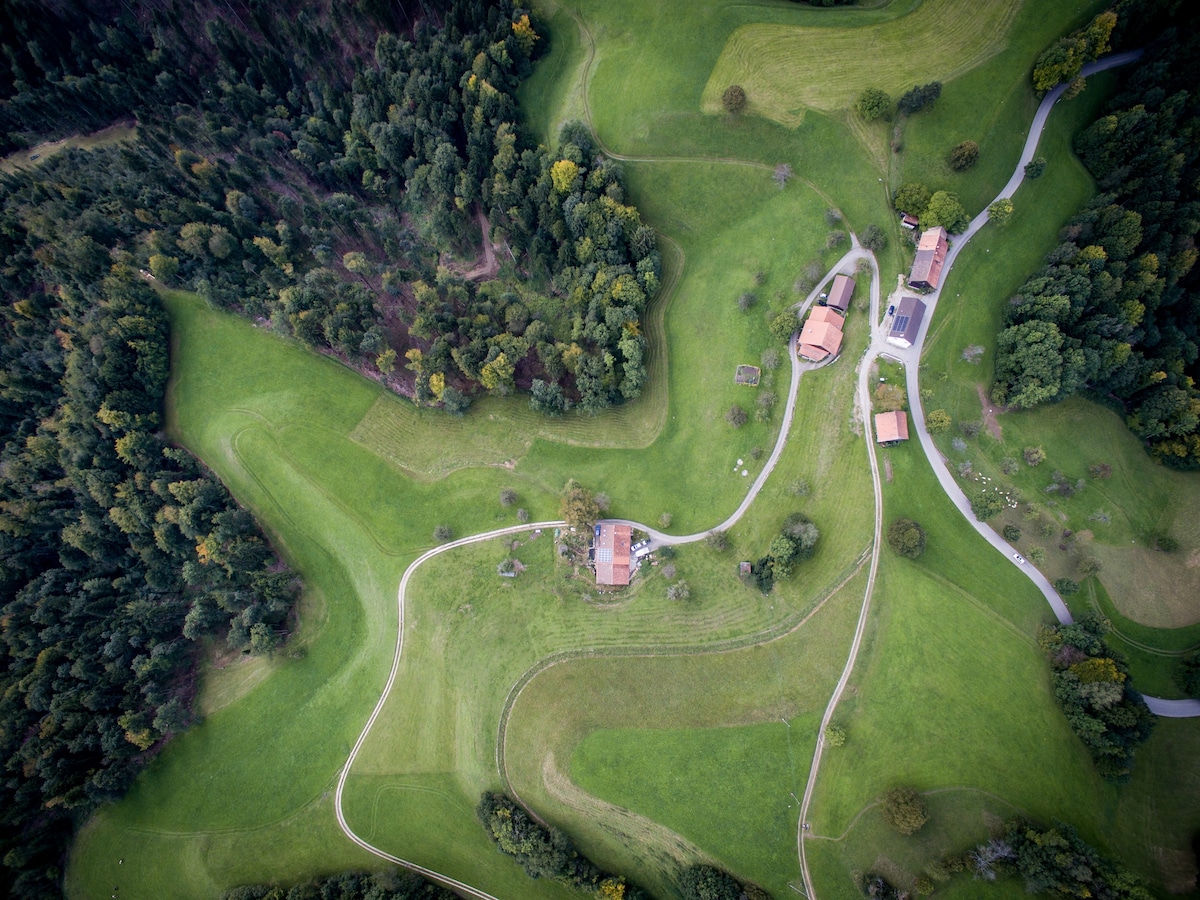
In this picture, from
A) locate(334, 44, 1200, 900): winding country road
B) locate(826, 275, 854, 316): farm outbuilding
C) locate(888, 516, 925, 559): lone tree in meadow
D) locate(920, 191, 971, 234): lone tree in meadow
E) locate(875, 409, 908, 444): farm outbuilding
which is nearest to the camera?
locate(888, 516, 925, 559): lone tree in meadow

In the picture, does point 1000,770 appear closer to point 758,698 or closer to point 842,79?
point 758,698

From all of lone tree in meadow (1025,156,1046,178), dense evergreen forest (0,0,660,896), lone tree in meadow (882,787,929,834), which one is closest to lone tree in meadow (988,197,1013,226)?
lone tree in meadow (1025,156,1046,178)

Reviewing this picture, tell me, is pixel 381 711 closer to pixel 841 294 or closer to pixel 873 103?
pixel 841 294

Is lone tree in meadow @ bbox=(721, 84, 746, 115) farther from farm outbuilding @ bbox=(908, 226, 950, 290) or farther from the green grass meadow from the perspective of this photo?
farm outbuilding @ bbox=(908, 226, 950, 290)

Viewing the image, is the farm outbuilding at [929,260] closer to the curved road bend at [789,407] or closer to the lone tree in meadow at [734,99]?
the curved road bend at [789,407]

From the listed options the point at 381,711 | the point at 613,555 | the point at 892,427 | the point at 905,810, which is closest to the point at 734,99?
the point at 892,427

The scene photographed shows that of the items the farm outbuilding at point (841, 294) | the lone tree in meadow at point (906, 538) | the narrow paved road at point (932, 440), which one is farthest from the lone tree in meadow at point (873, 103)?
the lone tree in meadow at point (906, 538)

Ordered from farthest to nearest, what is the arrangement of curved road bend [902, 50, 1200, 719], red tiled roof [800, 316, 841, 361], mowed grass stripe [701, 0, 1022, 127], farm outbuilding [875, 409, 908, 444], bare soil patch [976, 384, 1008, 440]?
1. mowed grass stripe [701, 0, 1022, 127]
2. red tiled roof [800, 316, 841, 361]
3. bare soil patch [976, 384, 1008, 440]
4. farm outbuilding [875, 409, 908, 444]
5. curved road bend [902, 50, 1200, 719]
